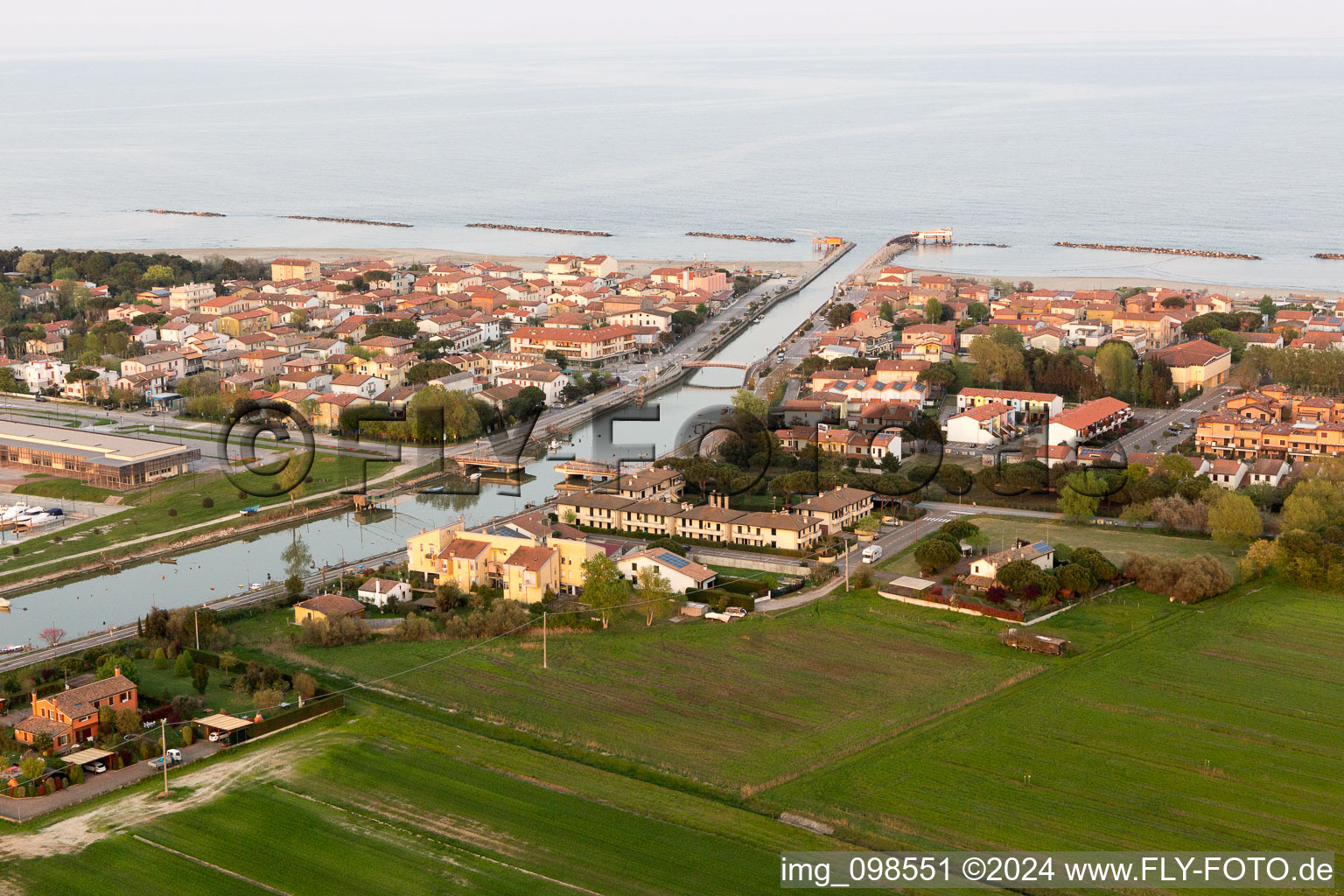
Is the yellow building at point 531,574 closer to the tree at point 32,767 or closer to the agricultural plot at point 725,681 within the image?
the agricultural plot at point 725,681

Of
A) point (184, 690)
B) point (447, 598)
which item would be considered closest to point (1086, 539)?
point (447, 598)

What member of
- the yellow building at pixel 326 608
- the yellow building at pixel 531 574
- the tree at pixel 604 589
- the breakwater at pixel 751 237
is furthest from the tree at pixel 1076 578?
the breakwater at pixel 751 237

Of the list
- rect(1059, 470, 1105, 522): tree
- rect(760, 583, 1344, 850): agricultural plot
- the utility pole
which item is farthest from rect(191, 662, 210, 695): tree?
rect(1059, 470, 1105, 522): tree

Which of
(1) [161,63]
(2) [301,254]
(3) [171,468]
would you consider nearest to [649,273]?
(2) [301,254]

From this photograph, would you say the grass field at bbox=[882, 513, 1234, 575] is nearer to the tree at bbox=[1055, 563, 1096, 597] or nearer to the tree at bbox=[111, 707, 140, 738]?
the tree at bbox=[1055, 563, 1096, 597]

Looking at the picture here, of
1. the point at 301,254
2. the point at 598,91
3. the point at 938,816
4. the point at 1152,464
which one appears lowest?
the point at 938,816

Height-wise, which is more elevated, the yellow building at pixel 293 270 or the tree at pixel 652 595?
the yellow building at pixel 293 270

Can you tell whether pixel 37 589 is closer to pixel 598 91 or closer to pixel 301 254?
pixel 301 254
